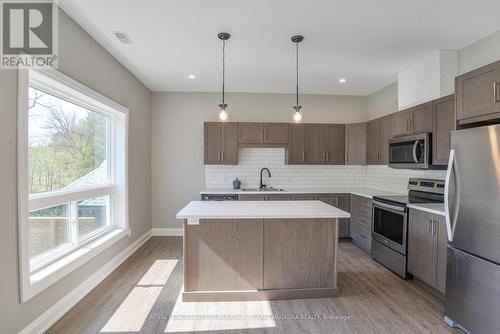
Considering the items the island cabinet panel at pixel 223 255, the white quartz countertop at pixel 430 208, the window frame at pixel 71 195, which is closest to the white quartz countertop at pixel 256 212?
the island cabinet panel at pixel 223 255

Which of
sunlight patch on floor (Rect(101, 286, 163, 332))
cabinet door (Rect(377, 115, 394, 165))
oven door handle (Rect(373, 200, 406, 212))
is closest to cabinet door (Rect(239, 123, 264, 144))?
cabinet door (Rect(377, 115, 394, 165))

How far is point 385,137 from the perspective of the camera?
427 cm

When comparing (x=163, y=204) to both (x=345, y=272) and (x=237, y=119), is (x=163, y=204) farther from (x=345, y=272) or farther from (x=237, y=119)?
(x=345, y=272)

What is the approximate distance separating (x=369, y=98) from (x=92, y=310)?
18.4 feet

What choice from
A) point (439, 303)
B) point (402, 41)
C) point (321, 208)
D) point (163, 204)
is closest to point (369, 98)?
point (402, 41)

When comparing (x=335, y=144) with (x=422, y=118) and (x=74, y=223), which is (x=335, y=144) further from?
(x=74, y=223)

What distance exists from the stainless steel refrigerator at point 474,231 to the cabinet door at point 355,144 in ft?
8.44

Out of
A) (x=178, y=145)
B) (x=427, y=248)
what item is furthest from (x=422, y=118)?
(x=178, y=145)

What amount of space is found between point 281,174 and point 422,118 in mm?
2586

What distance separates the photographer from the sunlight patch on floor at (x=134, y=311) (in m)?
2.28

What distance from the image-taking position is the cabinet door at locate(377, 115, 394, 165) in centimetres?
416

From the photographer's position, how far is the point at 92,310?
8.32 ft

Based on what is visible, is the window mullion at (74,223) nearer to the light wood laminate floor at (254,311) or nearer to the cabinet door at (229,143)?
the light wood laminate floor at (254,311)

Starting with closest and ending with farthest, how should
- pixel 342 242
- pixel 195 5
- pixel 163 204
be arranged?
pixel 195 5
pixel 342 242
pixel 163 204
